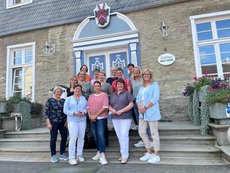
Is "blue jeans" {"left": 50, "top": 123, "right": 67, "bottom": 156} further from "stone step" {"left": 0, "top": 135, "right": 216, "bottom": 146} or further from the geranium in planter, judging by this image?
the geranium in planter

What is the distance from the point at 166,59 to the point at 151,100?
302 cm

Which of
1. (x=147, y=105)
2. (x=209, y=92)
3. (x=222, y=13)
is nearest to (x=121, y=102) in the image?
(x=147, y=105)

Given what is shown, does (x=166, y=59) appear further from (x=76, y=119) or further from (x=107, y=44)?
(x=76, y=119)

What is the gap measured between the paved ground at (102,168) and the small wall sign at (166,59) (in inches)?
140

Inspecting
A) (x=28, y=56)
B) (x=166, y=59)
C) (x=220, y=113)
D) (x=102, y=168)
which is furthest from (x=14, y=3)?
(x=220, y=113)

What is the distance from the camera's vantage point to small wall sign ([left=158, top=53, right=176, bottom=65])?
6270 millimetres

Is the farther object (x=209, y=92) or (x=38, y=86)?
(x=38, y=86)

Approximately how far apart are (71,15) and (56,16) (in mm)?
656

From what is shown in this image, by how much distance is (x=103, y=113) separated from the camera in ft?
12.6

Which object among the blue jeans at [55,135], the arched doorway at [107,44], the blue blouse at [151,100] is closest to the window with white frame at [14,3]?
the arched doorway at [107,44]

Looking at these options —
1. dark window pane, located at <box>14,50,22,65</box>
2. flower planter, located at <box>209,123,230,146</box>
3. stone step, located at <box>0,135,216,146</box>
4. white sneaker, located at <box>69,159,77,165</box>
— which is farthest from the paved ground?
dark window pane, located at <box>14,50,22,65</box>

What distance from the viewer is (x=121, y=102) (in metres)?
3.81

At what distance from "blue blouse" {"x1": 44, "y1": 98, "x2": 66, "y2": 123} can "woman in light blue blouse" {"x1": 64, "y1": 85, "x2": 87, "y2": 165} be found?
276 mm

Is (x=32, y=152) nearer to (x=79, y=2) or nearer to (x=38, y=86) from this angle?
(x=38, y=86)
